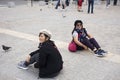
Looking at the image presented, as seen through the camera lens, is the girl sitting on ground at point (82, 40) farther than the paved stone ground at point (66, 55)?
Yes

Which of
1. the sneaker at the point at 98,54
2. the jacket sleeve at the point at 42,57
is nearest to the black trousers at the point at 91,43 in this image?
the sneaker at the point at 98,54

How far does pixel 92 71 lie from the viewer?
5.02m

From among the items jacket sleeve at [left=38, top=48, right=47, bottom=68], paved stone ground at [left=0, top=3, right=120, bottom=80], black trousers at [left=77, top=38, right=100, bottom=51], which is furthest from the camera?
black trousers at [left=77, top=38, right=100, bottom=51]

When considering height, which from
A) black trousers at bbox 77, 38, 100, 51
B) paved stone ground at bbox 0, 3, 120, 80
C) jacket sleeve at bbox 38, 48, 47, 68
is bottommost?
paved stone ground at bbox 0, 3, 120, 80

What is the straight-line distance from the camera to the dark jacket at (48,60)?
441 cm

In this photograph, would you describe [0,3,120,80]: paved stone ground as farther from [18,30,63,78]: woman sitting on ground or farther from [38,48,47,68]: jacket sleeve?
[38,48,47,68]: jacket sleeve

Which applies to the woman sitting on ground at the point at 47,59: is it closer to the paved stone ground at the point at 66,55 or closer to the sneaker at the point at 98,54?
the paved stone ground at the point at 66,55

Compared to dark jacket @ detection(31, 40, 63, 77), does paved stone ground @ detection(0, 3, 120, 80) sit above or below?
below

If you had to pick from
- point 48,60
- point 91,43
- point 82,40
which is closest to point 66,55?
point 82,40

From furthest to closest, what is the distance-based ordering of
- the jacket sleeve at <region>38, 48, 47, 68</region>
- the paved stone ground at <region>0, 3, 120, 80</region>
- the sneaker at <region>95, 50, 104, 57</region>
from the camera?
the sneaker at <region>95, 50, 104, 57</region>, the paved stone ground at <region>0, 3, 120, 80</region>, the jacket sleeve at <region>38, 48, 47, 68</region>

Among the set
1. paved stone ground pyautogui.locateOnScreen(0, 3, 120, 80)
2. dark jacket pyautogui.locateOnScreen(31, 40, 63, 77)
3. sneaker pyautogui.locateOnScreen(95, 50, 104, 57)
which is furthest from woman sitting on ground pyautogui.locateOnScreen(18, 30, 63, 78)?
sneaker pyautogui.locateOnScreen(95, 50, 104, 57)

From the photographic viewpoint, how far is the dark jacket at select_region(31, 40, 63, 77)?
4.41 metres

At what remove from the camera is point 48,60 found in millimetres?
4477

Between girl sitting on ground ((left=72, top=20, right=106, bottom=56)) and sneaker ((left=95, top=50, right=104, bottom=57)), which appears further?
girl sitting on ground ((left=72, top=20, right=106, bottom=56))
